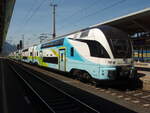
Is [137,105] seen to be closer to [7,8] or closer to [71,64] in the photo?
[71,64]

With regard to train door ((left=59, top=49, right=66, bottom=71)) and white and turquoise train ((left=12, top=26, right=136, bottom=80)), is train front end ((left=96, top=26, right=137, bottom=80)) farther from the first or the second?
train door ((left=59, top=49, right=66, bottom=71))

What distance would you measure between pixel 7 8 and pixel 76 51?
8.00 metres

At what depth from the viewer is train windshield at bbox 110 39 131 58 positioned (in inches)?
351

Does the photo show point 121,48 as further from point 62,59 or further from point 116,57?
Answer: point 62,59

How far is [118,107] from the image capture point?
632cm

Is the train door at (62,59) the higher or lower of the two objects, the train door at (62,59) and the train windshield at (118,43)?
the lower

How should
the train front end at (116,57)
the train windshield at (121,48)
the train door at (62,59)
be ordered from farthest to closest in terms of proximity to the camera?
the train door at (62,59) → the train windshield at (121,48) → the train front end at (116,57)

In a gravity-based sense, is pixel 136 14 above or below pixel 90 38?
above

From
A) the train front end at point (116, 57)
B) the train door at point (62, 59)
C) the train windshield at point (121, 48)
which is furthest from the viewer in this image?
the train door at point (62, 59)

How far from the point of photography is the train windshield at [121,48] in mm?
8914

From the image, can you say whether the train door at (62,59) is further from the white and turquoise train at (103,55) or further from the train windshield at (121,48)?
the train windshield at (121,48)

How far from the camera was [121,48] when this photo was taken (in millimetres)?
9156

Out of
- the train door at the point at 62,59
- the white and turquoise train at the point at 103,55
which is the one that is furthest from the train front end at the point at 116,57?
the train door at the point at 62,59

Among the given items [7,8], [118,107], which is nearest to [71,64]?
[118,107]
